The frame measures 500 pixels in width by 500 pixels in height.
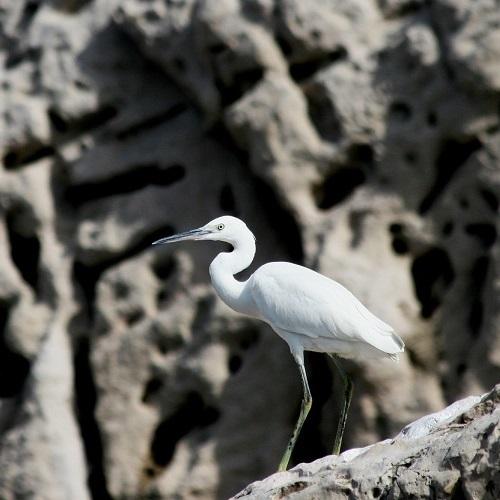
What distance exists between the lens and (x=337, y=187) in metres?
7.51

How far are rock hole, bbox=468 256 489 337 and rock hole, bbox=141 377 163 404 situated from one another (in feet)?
5.63

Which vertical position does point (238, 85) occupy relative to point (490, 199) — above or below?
above

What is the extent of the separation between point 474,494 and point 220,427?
13.5ft

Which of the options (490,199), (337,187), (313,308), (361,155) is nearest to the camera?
(313,308)

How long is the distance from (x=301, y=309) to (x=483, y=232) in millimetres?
1923

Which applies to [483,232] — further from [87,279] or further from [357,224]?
[87,279]

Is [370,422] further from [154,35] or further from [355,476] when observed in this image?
[355,476]

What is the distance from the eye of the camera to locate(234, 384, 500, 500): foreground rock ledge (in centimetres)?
352

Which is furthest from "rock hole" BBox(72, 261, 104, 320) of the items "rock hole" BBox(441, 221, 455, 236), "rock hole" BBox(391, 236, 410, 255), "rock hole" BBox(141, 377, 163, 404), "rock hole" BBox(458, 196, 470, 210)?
"rock hole" BBox(458, 196, 470, 210)

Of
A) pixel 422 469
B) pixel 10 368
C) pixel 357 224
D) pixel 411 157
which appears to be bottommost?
pixel 10 368

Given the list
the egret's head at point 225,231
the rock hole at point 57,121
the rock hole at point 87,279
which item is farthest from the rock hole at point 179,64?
the egret's head at point 225,231

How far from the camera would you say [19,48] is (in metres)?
8.66

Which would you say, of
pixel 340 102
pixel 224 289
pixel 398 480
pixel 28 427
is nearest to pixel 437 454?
pixel 398 480

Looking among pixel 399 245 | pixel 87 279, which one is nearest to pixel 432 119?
pixel 399 245
